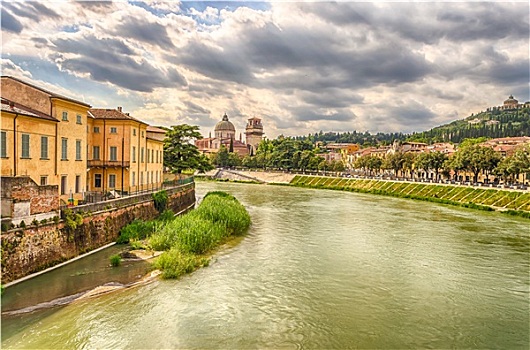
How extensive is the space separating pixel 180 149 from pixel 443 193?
33.4 meters

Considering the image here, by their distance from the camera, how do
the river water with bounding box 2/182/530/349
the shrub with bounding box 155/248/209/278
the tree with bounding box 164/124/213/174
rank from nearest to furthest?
the river water with bounding box 2/182/530/349, the shrub with bounding box 155/248/209/278, the tree with bounding box 164/124/213/174

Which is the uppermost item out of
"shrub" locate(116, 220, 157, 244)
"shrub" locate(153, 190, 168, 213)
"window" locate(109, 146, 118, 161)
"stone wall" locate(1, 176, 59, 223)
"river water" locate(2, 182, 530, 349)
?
"window" locate(109, 146, 118, 161)

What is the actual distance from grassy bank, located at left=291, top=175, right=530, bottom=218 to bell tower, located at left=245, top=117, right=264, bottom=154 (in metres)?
88.0

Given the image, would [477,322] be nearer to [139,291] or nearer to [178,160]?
[139,291]

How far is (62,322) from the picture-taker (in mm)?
11594

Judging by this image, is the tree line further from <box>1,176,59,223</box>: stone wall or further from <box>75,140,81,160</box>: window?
<box>1,176,59,223</box>: stone wall

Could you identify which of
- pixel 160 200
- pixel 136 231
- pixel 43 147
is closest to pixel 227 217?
pixel 136 231

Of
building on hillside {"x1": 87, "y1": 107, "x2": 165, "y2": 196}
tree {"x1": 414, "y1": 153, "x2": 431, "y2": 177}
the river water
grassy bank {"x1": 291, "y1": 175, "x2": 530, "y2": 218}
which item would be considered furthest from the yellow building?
tree {"x1": 414, "y1": 153, "x2": 431, "y2": 177}

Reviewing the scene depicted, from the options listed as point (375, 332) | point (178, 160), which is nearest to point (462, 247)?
point (375, 332)

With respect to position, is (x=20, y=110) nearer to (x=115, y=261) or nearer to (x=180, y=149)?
(x=115, y=261)

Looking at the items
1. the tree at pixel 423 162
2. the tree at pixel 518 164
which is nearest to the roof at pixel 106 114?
the tree at pixel 518 164

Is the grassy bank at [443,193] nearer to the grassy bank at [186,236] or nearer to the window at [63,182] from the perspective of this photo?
the grassy bank at [186,236]

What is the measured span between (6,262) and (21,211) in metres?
1.91

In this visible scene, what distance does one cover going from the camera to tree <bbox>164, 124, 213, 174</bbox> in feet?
133
